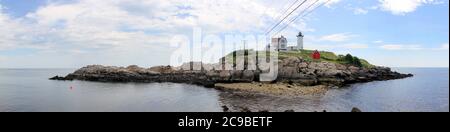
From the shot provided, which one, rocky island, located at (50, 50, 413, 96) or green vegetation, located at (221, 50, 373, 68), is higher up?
green vegetation, located at (221, 50, 373, 68)

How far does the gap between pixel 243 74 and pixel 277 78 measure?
6782 millimetres

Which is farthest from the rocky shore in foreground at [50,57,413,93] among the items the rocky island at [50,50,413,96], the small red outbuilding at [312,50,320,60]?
the small red outbuilding at [312,50,320,60]

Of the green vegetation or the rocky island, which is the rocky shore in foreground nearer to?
the rocky island

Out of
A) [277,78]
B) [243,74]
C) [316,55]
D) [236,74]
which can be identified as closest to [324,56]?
[316,55]

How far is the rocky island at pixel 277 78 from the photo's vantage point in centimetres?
6581

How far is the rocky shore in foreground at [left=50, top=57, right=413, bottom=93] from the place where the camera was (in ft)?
245

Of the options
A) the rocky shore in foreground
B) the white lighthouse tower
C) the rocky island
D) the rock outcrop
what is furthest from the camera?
the white lighthouse tower

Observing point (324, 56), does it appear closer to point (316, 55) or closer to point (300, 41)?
point (316, 55)

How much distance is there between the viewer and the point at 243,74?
250 feet
